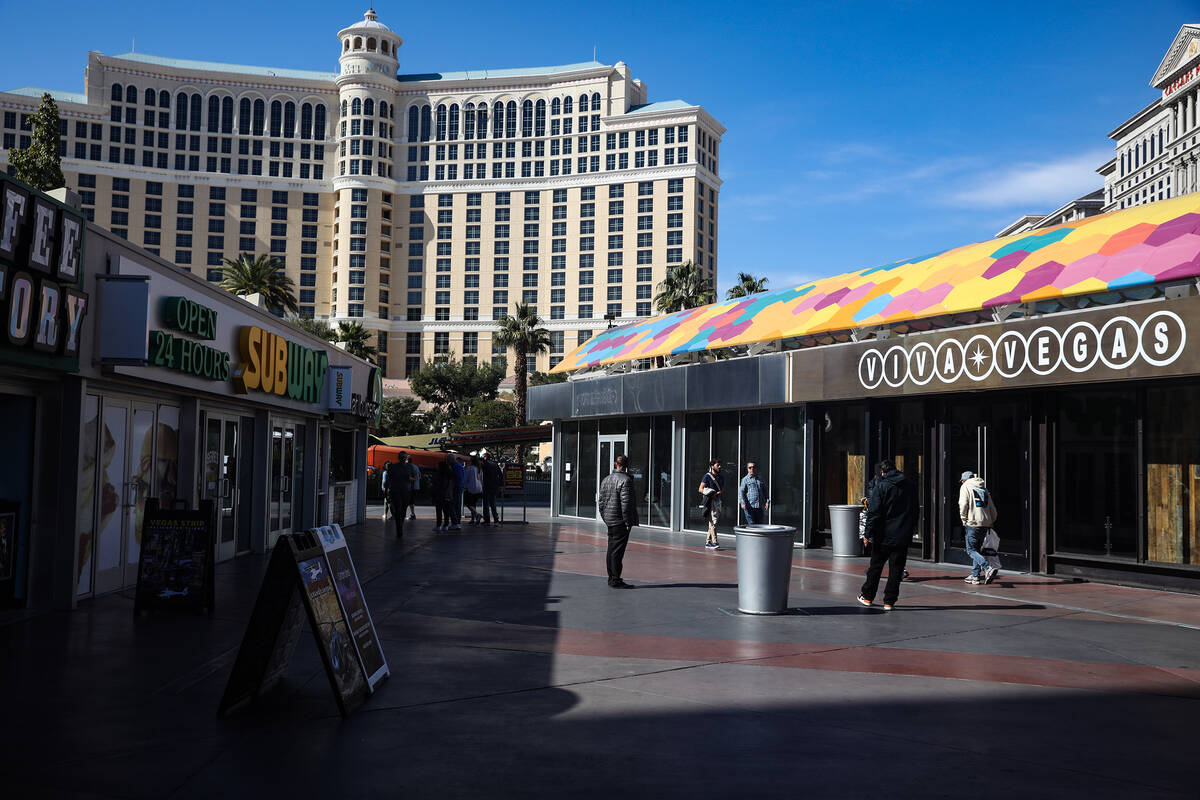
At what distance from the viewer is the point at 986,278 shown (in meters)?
17.0

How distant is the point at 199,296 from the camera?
43.8 feet

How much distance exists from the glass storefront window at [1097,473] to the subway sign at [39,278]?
560 inches

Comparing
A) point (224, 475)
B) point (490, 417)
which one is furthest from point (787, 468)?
point (490, 417)

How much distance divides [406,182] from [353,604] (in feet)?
440

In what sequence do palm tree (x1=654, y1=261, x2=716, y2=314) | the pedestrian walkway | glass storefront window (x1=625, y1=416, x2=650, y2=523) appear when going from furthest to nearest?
1. palm tree (x1=654, y1=261, x2=716, y2=314)
2. glass storefront window (x1=625, y1=416, x2=650, y2=523)
3. the pedestrian walkway

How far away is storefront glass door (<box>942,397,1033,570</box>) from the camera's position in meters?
16.2

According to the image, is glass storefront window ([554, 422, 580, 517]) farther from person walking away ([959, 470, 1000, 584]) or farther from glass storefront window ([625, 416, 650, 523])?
person walking away ([959, 470, 1000, 584])

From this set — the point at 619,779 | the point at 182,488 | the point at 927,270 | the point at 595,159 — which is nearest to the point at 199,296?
the point at 182,488

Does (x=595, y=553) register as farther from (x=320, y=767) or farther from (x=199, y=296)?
(x=320, y=767)

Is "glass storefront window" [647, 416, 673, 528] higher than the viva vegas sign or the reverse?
the reverse

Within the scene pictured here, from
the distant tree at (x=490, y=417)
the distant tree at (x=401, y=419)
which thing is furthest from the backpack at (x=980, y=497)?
the distant tree at (x=401, y=419)

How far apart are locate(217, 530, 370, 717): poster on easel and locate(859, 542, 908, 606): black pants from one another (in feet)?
23.2

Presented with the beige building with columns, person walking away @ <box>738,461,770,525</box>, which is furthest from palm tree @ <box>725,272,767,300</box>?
the beige building with columns

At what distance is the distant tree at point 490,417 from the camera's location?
85125mm
